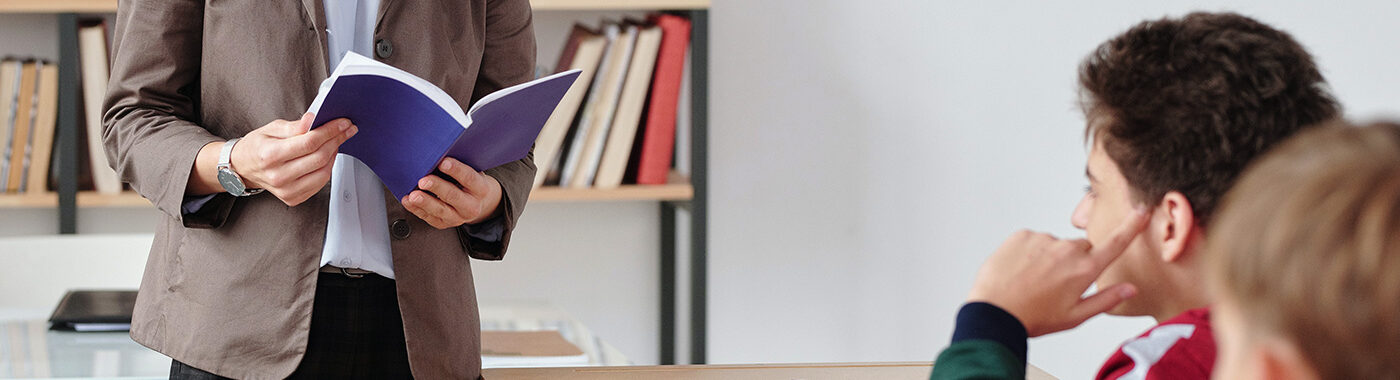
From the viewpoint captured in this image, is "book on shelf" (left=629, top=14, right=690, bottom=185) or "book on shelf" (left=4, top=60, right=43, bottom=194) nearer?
"book on shelf" (left=4, top=60, right=43, bottom=194)

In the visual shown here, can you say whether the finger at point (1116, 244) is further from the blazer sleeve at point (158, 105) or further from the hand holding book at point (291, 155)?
the blazer sleeve at point (158, 105)

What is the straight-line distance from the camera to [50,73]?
2.22 metres

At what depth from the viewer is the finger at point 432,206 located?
1.09m

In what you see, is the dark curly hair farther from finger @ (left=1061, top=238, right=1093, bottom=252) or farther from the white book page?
the white book page

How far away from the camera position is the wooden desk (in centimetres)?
127

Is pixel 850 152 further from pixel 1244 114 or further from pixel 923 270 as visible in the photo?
pixel 1244 114

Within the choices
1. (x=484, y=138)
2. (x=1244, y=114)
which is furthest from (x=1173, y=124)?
(x=484, y=138)

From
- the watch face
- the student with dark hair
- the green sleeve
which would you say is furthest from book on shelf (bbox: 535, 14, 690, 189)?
the green sleeve

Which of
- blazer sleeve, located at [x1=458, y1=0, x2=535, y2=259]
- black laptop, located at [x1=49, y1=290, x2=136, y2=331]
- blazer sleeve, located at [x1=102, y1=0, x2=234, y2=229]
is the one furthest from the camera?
black laptop, located at [x1=49, y1=290, x2=136, y2=331]

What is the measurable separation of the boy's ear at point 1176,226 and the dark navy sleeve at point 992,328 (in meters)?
0.14

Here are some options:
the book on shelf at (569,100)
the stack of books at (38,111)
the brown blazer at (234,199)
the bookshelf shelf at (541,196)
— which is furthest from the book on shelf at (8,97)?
the brown blazer at (234,199)

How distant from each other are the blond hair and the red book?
1.86m

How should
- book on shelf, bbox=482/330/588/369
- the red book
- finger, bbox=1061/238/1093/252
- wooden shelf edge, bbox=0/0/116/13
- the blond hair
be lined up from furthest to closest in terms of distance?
the red book < wooden shelf edge, bbox=0/0/116/13 < book on shelf, bbox=482/330/588/369 < finger, bbox=1061/238/1093/252 < the blond hair

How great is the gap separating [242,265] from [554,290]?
162 cm
